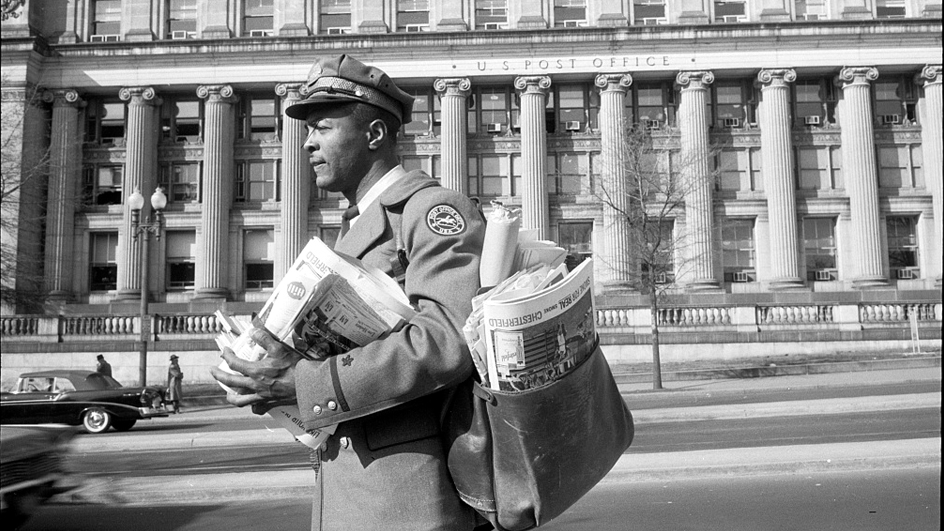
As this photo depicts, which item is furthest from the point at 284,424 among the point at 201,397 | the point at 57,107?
the point at 57,107

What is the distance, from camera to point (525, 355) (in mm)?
2176

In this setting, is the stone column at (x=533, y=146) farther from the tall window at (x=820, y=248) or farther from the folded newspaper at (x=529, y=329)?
the folded newspaper at (x=529, y=329)

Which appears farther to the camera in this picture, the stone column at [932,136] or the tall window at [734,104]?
the tall window at [734,104]

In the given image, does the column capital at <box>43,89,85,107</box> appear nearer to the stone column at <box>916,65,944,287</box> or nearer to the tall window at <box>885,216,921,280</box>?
the tall window at <box>885,216,921,280</box>

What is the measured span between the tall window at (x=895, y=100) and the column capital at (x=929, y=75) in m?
1.50

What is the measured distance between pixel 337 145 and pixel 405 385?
2.99 ft

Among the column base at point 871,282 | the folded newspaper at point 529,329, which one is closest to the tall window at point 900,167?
the column base at point 871,282

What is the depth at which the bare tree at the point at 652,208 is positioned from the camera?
30078 millimetres

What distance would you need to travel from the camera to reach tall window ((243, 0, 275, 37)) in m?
47.0

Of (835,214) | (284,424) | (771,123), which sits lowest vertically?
(284,424)

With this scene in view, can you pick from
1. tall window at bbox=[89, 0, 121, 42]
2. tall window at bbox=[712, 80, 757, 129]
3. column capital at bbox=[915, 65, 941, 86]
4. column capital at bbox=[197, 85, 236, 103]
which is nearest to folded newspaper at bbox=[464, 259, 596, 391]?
column capital at bbox=[197, 85, 236, 103]

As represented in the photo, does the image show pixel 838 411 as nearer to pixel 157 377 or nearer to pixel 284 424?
pixel 284 424

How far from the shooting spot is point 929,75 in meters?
44.8

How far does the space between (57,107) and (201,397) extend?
25.0 m
